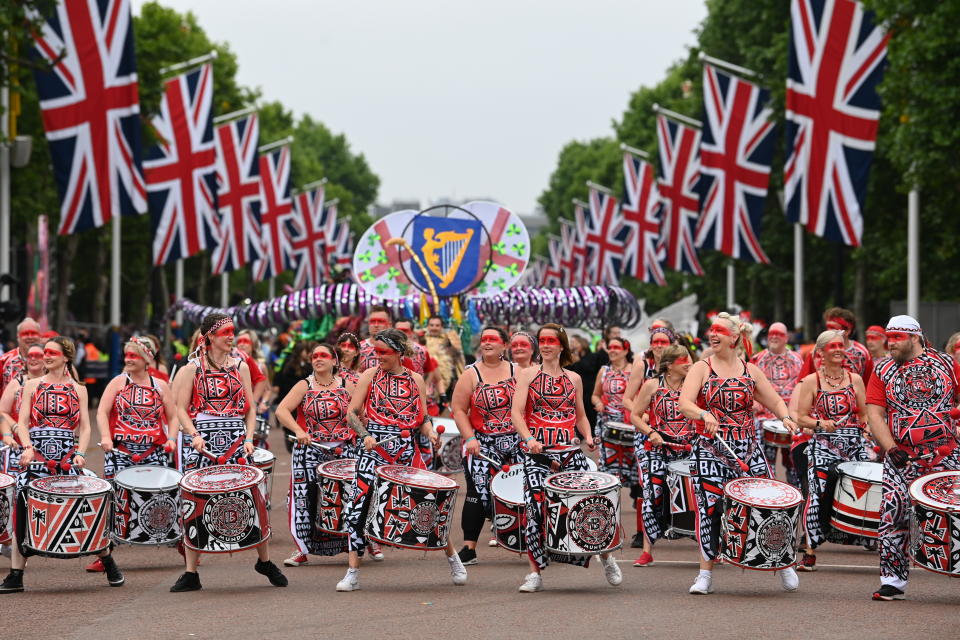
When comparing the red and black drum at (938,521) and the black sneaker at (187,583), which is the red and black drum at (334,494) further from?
the red and black drum at (938,521)

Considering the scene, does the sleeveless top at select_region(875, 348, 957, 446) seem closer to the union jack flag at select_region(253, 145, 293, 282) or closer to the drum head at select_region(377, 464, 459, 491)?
the drum head at select_region(377, 464, 459, 491)

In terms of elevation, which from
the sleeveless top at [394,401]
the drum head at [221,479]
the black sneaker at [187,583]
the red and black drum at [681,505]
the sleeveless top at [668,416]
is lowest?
the black sneaker at [187,583]

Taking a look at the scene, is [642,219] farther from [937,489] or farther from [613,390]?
[937,489]

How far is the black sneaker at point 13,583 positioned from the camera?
11703mm

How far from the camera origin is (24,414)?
12.5 m

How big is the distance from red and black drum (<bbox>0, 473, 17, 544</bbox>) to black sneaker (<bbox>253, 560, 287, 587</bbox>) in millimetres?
1707

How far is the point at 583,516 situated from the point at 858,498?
2.53 meters

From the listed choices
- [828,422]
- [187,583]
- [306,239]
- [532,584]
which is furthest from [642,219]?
[187,583]

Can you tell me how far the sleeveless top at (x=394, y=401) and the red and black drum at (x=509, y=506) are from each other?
2.69 ft

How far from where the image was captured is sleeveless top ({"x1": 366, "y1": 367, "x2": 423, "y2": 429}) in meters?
12.0

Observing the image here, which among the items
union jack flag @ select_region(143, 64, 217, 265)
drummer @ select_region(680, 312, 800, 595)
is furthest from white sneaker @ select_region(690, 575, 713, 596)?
union jack flag @ select_region(143, 64, 217, 265)

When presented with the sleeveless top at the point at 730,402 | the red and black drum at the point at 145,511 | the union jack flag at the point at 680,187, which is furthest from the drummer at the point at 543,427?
the union jack flag at the point at 680,187

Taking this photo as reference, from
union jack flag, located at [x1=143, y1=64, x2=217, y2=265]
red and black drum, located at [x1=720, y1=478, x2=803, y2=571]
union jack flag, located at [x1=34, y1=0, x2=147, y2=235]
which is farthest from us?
union jack flag, located at [x1=143, y1=64, x2=217, y2=265]

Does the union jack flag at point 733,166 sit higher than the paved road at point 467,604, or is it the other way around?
the union jack flag at point 733,166
